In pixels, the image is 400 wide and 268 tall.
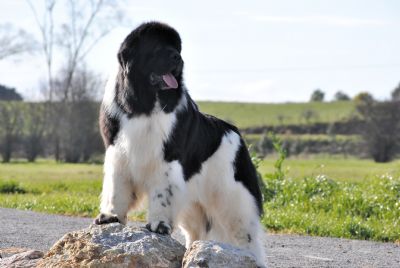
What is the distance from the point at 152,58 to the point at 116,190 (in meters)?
1.22

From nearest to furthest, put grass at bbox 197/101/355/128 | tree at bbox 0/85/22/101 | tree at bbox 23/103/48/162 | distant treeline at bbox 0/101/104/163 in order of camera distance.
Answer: distant treeline at bbox 0/101/104/163, tree at bbox 23/103/48/162, tree at bbox 0/85/22/101, grass at bbox 197/101/355/128

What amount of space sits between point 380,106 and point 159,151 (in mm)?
50515

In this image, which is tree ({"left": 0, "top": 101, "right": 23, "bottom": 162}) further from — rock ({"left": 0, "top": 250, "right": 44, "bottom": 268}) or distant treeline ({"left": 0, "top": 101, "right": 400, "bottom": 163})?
rock ({"left": 0, "top": 250, "right": 44, "bottom": 268})

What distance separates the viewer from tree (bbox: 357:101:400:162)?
170 ft

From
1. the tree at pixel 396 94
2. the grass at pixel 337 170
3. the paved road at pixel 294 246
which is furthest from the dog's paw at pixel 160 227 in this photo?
the tree at pixel 396 94

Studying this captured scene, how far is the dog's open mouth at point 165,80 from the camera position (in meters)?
6.66

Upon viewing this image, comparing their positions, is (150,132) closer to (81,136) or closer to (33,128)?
(81,136)

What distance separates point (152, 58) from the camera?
21.8ft

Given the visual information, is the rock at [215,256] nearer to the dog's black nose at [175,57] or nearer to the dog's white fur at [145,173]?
the dog's white fur at [145,173]

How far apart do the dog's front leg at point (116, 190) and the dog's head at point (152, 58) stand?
2.20 feet

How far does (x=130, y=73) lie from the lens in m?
6.73

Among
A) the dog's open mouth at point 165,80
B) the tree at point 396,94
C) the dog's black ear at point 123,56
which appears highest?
the dog's black ear at point 123,56

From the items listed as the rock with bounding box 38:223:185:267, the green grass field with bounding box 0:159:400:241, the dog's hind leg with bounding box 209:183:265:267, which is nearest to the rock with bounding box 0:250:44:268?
the rock with bounding box 38:223:185:267

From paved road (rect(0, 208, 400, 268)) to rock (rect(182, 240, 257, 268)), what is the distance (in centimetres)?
253
